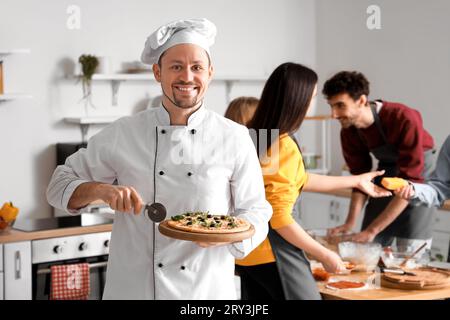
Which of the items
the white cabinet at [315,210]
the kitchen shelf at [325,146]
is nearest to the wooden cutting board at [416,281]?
the white cabinet at [315,210]

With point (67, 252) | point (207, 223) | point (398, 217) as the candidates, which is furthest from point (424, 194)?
Answer: point (67, 252)

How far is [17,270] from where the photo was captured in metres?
2.02

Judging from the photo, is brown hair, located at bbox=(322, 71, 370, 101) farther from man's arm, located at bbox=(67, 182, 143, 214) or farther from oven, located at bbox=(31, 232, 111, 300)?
man's arm, located at bbox=(67, 182, 143, 214)

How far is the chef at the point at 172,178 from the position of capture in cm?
90

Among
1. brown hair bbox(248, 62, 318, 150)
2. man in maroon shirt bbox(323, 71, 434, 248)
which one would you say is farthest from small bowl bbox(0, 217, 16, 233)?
brown hair bbox(248, 62, 318, 150)

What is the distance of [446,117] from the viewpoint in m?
2.48

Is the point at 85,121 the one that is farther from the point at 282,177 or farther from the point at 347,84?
the point at 282,177

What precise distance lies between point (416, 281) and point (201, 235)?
69 cm

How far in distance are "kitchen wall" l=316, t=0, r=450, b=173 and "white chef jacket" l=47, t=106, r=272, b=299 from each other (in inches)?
57.4

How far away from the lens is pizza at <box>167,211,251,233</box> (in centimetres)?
85

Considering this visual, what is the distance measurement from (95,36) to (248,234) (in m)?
2.01

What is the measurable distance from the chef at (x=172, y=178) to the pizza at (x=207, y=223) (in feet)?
0.07

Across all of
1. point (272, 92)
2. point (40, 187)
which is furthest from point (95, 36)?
point (272, 92)
